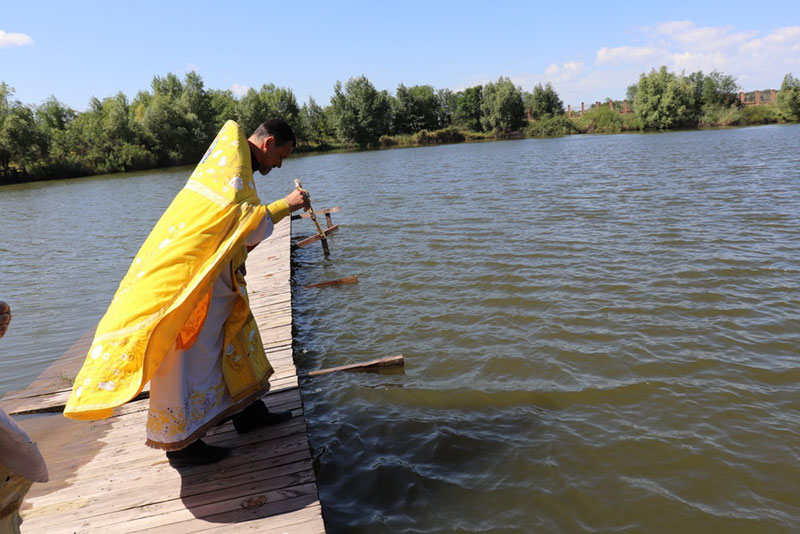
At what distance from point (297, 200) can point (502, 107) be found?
8360cm

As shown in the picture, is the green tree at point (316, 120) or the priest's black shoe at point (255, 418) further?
the green tree at point (316, 120)

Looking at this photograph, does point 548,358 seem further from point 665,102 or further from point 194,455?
point 665,102

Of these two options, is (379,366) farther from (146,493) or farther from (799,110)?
(799,110)

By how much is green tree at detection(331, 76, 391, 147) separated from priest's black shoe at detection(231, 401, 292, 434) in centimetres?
7953

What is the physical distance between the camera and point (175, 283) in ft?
9.46

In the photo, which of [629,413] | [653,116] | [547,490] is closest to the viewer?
[547,490]

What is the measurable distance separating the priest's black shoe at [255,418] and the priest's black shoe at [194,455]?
1.19ft

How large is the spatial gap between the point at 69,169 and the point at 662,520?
6833cm

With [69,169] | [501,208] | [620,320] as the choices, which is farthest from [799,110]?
[69,169]

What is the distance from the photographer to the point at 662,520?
3.77 m

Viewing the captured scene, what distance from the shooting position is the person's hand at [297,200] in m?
3.36

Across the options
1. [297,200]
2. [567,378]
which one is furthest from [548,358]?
[297,200]

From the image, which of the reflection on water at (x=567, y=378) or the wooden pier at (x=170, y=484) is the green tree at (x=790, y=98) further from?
the wooden pier at (x=170, y=484)

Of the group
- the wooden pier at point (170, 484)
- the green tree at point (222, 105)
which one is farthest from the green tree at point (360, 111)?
the wooden pier at point (170, 484)
